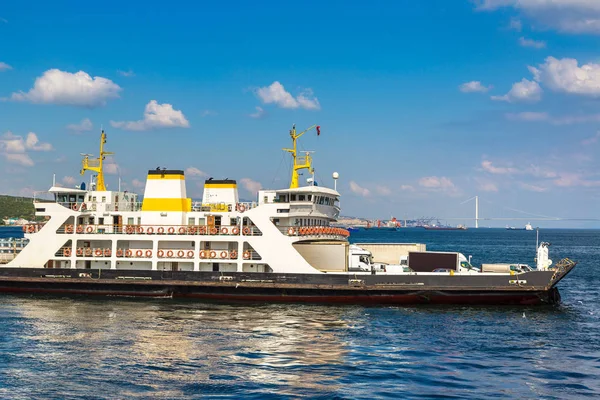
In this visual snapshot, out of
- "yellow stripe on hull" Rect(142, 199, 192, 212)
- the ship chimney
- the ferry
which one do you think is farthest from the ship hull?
"yellow stripe on hull" Rect(142, 199, 192, 212)

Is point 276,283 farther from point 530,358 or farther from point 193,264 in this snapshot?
point 530,358

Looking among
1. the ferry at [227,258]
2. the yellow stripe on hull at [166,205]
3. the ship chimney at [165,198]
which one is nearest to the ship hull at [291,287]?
the ferry at [227,258]

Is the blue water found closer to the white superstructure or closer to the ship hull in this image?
the ship hull

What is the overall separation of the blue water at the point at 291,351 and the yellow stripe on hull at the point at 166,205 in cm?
604

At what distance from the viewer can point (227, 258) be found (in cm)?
3556

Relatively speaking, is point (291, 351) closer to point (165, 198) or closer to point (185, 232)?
point (185, 232)

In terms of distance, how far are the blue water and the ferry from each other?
4.09ft

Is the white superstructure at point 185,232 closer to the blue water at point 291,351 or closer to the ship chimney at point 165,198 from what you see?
the ship chimney at point 165,198

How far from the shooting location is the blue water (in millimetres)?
19266

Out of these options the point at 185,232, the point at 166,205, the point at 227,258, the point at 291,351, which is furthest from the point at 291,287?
the point at 291,351

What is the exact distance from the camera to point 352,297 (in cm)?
3391

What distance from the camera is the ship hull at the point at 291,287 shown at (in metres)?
33.2

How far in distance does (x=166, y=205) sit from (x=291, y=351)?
1664cm

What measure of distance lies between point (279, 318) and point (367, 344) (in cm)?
634
